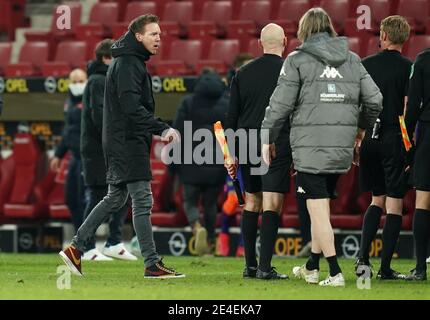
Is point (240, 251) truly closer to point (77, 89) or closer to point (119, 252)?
point (119, 252)

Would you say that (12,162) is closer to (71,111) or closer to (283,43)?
(71,111)

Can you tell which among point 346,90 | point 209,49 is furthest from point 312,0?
point 346,90

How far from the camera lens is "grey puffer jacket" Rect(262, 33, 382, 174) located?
9.02 meters

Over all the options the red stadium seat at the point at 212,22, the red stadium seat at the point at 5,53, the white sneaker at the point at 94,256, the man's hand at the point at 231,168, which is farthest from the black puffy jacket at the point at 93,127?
the red stadium seat at the point at 5,53

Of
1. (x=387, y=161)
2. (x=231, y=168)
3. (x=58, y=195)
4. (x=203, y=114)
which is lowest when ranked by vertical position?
(x=58, y=195)

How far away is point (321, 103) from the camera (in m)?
9.04

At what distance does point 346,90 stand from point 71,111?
570 cm

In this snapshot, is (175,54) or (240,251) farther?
(175,54)

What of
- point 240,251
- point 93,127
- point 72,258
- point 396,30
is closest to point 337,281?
point 396,30

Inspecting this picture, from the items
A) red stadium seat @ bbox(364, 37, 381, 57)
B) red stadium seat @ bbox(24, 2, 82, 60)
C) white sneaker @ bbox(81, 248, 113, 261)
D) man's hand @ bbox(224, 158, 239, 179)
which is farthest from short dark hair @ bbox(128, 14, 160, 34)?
red stadium seat @ bbox(24, 2, 82, 60)

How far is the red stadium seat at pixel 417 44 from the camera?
1506 centimetres

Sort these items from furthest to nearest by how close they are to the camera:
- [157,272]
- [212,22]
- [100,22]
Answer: [100,22]
[212,22]
[157,272]

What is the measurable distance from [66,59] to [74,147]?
4.38 meters

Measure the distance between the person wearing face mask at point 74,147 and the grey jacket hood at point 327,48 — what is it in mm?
5380
